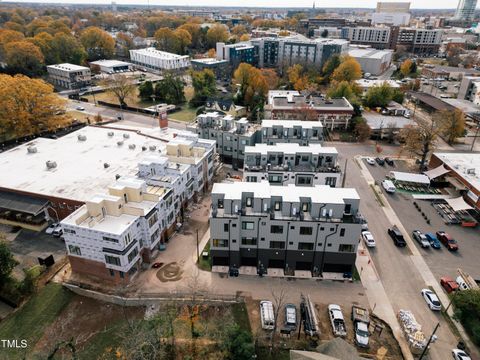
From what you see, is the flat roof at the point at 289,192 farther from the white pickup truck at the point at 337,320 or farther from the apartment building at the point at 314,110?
the apartment building at the point at 314,110

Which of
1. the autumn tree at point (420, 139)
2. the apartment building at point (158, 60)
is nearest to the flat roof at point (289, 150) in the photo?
the autumn tree at point (420, 139)

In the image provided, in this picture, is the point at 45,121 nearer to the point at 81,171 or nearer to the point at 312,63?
the point at 81,171

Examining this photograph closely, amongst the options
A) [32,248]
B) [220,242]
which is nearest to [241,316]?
[220,242]

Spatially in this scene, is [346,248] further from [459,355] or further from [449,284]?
[459,355]

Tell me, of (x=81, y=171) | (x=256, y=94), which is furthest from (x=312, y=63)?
(x=81, y=171)

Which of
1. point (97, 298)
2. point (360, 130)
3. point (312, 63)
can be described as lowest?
point (97, 298)

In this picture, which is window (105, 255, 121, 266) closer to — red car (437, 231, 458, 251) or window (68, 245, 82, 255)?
window (68, 245, 82, 255)
